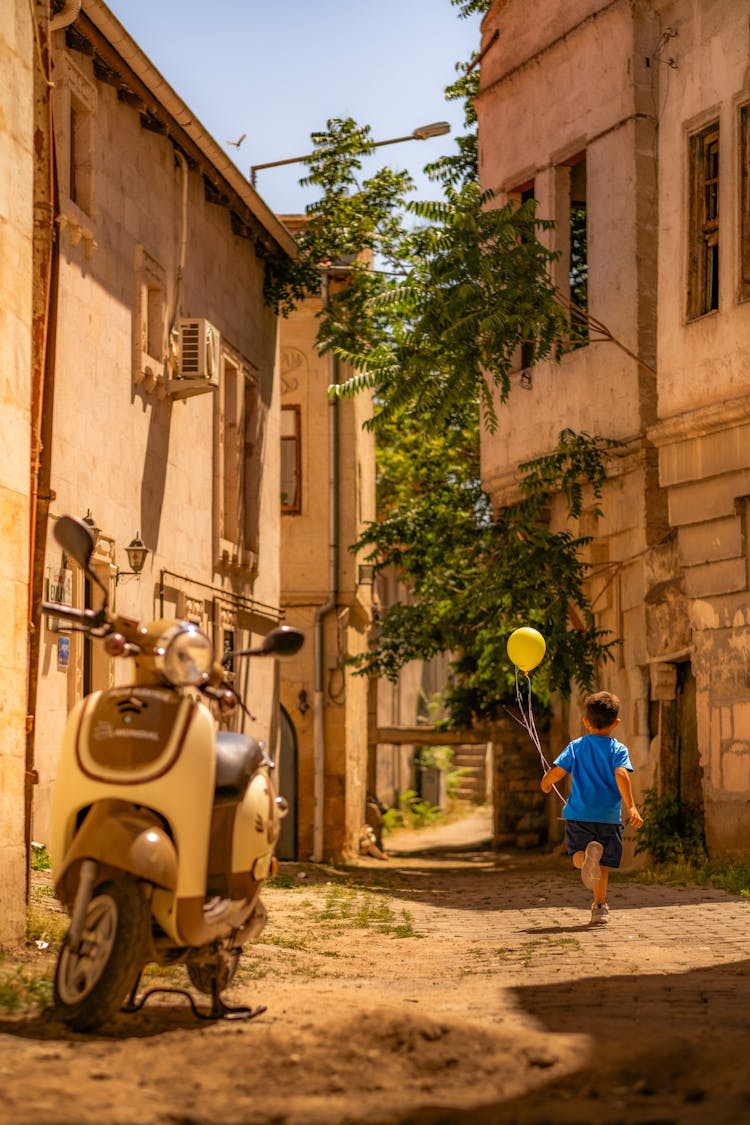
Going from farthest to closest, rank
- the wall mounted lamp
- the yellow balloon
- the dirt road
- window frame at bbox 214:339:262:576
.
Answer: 1. window frame at bbox 214:339:262:576
2. the wall mounted lamp
3. the yellow balloon
4. the dirt road

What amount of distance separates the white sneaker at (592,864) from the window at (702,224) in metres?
7.40

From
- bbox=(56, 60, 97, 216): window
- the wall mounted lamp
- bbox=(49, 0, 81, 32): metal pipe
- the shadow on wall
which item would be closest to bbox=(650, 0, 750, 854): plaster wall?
the shadow on wall

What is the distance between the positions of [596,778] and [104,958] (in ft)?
18.1

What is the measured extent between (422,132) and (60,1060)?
2052cm

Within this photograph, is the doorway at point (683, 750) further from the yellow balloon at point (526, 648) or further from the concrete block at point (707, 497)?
the yellow balloon at point (526, 648)

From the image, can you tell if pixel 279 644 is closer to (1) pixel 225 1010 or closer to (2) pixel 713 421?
(1) pixel 225 1010

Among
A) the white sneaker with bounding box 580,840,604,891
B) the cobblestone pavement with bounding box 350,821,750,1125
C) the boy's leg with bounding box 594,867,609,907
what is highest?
the white sneaker with bounding box 580,840,604,891

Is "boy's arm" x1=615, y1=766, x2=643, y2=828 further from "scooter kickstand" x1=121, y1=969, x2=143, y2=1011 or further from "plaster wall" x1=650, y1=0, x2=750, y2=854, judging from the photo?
"plaster wall" x1=650, y1=0, x2=750, y2=854

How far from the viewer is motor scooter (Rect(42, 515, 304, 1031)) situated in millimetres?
6105

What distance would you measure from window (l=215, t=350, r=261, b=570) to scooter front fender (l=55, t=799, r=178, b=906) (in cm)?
1331

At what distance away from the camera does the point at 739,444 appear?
1605 cm

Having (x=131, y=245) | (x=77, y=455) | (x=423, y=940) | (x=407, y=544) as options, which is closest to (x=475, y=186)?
(x=407, y=544)

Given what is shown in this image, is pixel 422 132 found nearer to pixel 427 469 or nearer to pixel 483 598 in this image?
pixel 427 469

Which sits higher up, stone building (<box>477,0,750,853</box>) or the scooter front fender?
stone building (<box>477,0,750,853</box>)
